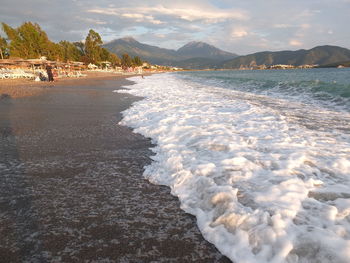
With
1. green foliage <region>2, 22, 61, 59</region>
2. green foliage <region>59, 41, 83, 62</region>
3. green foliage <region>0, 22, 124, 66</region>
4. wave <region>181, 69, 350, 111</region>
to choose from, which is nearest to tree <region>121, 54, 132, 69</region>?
green foliage <region>59, 41, 83, 62</region>

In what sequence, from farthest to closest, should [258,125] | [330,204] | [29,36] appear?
1. [29,36]
2. [258,125]
3. [330,204]

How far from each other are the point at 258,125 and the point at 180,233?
15.0 feet

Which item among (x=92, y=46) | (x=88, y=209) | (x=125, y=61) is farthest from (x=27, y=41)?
(x=88, y=209)

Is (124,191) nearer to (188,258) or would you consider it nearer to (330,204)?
(188,258)

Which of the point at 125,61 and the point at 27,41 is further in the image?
the point at 125,61

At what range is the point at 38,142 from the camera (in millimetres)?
5086

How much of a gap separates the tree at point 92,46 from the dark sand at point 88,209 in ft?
274

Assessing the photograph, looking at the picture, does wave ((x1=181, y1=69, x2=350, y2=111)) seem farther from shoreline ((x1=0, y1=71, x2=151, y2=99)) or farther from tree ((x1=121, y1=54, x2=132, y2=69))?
tree ((x1=121, y1=54, x2=132, y2=69))

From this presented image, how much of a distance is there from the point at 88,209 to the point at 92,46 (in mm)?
87906

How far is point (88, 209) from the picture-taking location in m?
2.64

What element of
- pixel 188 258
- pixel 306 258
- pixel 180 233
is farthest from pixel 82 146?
pixel 306 258

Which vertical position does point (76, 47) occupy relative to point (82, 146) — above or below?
above

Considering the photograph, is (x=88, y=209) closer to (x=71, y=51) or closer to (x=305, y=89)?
(x=305, y=89)

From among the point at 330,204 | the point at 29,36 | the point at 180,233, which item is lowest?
the point at 180,233
